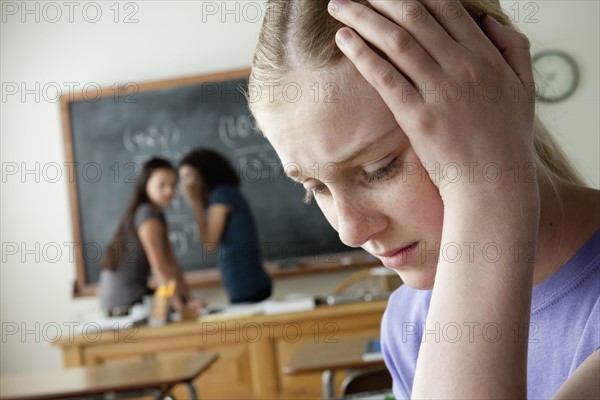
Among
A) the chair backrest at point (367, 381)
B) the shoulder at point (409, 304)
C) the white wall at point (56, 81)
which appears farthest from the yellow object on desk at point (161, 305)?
the shoulder at point (409, 304)

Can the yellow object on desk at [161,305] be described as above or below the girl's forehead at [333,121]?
below

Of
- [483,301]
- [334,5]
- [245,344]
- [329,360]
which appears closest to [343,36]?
[334,5]

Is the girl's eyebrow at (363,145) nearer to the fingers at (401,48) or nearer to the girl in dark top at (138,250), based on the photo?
the fingers at (401,48)

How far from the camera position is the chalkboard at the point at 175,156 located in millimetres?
5391

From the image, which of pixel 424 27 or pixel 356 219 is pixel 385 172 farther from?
pixel 424 27

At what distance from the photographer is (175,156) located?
215 inches

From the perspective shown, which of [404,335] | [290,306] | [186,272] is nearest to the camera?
[404,335]

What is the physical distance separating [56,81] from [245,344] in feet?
7.28

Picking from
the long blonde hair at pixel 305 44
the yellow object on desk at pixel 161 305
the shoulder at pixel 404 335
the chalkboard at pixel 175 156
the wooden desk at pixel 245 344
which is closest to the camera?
the long blonde hair at pixel 305 44

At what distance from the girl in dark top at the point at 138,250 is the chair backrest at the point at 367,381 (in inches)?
77.7

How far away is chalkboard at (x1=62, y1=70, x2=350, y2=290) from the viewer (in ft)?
17.7

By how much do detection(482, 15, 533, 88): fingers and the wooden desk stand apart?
3.47 metres

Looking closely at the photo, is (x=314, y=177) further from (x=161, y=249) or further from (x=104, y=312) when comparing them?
(x=104, y=312)

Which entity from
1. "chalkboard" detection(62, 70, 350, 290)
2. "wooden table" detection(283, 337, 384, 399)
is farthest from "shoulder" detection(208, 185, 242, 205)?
"wooden table" detection(283, 337, 384, 399)
